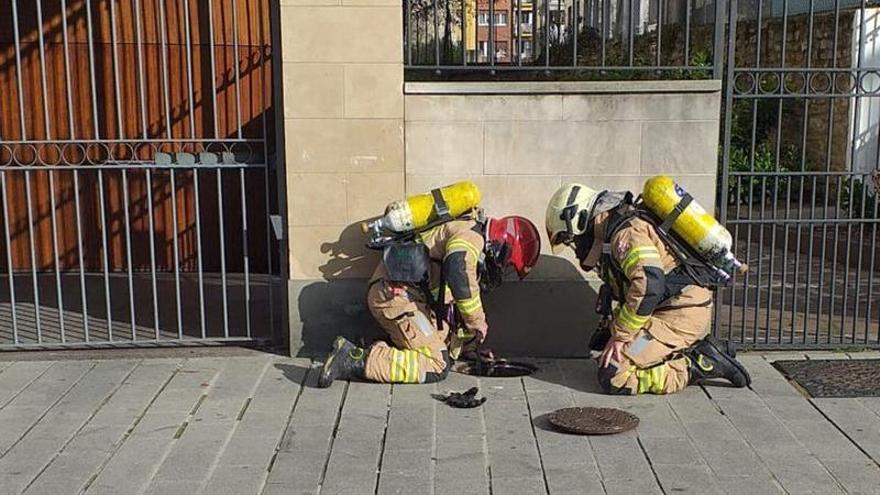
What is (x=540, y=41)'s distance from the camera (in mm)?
6461

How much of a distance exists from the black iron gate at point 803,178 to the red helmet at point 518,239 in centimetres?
142

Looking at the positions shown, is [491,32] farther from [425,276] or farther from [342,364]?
[342,364]

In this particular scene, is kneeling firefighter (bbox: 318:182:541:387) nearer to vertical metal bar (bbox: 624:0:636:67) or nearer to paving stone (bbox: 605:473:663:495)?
vertical metal bar (bbox: 624:0:636:67)

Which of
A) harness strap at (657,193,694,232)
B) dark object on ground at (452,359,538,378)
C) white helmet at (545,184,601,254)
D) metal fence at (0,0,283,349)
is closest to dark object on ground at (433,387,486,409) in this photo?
dark object on ground at (452,359,538,378)

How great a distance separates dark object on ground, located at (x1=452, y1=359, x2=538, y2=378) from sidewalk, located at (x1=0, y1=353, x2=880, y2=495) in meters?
0.10

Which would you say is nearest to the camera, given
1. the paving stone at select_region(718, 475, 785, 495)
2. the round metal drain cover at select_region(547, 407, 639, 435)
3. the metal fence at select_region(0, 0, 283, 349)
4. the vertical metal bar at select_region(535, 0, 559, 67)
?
the paving stone at select_region(718, 475, 785, 495)

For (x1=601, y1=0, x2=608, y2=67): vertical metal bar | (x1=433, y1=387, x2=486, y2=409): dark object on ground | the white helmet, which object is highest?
(x1=601, y1=0, x2=608, y2=67): vertical metal bar

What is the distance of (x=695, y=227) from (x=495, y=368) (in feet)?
5.01

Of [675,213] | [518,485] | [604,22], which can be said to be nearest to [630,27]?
[604,22]

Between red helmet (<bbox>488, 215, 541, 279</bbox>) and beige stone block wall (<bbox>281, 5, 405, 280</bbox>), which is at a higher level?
beige stone block wall (<bbox>281, 5, 405, 280</bbox>)

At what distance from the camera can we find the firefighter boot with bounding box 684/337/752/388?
5.54 meters

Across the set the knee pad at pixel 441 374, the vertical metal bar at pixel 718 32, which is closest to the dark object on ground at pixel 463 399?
the knee pad at pixel 441 374

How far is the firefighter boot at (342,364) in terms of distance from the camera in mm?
5594

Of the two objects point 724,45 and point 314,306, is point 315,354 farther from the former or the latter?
point 724,45
